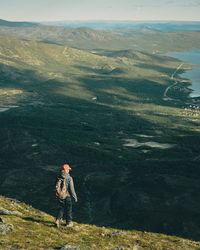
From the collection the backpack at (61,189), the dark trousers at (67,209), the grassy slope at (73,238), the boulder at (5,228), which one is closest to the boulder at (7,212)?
the grassy slope at (73,238)

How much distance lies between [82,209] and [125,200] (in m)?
22.3

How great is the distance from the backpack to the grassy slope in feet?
10.1

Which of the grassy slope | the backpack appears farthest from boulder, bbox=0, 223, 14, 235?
the backpack

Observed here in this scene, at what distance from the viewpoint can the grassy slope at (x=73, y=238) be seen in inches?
1494

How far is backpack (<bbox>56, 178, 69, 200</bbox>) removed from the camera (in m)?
42.4

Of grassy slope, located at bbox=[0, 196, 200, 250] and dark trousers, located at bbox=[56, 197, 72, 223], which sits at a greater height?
dark trousers, located at bbox=[56, 197, 72, 223]

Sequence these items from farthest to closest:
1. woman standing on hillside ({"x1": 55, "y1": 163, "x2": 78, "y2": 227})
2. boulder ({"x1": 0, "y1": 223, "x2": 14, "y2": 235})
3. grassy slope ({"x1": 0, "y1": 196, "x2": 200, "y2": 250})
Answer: woman standing on hillside ({"x1": 55, "y1": 163, "x2": 78, "y2": 227}) < boulder ({"x1": 0, "y1": 223, "x2": 14, "y2": 235}) < grassy slope ({"x1": 0, "y1": 196, "x2": 200, "y2": 250})

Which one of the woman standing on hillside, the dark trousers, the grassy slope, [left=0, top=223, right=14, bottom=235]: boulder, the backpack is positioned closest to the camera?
the grassy slope

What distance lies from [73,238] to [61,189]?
471 centimetres

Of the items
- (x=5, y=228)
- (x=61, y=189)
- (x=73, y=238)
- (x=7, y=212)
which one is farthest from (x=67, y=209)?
(x=7, y=212)

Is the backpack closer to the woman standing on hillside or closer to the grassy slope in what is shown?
the woman standing on hillside

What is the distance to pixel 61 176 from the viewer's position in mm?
42344

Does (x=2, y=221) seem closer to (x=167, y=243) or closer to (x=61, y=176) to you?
(x=61, y=176)

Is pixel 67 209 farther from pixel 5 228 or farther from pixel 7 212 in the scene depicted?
pixel 7 212
